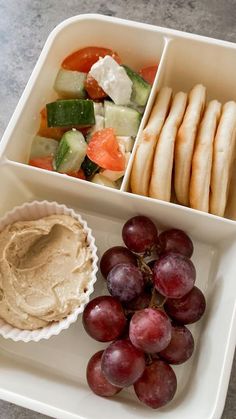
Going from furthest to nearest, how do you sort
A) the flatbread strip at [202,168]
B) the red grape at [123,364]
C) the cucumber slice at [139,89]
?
the cucumber slice at [139,89], the flatbread strip at [202,168], the red grape at [123,364]

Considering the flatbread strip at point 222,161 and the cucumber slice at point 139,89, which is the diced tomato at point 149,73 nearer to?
the cucumber slice at point 139,89

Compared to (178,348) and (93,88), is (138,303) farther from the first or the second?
(93,88)

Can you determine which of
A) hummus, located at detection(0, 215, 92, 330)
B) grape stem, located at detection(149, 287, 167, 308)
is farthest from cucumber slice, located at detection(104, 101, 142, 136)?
grape stem, located at detection(149, 287, 167, 308)

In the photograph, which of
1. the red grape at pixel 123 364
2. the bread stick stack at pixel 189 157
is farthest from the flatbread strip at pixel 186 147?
the red grape at pixel 123 364

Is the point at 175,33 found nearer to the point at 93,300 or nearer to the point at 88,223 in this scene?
the point at 88,223

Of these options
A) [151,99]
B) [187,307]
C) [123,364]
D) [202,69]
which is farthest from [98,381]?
[202,69]
